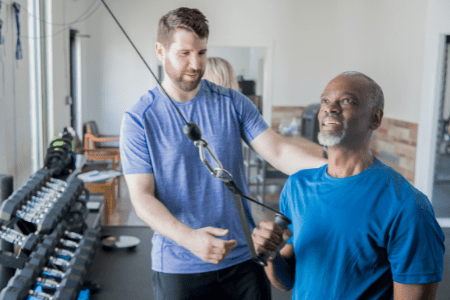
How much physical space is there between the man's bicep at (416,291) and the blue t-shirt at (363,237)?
1cm

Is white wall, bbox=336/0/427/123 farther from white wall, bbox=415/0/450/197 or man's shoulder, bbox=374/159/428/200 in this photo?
man's shoulder, bbox=374/159/428/200

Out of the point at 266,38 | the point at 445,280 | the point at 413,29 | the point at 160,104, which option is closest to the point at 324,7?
the point at 266,38

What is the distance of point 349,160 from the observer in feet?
3.44

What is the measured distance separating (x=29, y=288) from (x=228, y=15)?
6491 mm

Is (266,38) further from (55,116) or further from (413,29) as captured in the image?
(55,116)

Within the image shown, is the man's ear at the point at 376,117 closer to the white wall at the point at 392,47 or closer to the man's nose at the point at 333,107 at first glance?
the man's nose at the point at 333,107

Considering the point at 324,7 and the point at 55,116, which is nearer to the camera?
the point at 55,116

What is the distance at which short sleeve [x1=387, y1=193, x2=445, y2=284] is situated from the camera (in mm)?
888

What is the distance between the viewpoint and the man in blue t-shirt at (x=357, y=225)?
0.90m

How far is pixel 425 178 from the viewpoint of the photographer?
4.80m

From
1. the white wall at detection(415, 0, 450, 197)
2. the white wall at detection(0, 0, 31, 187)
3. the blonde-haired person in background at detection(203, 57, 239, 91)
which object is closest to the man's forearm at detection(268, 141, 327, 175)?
the blonde-haired person in background at detection(203, 57, 239, 91)

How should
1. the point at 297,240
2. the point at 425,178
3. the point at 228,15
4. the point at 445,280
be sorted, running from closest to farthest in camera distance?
1. the point at 297,240
2. the point at 445,280
3. the point at 425,178
4. the point at 228,15

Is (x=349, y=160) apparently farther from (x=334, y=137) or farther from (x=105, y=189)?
(x=105, y=189)

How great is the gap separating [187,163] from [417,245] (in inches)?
29.6
